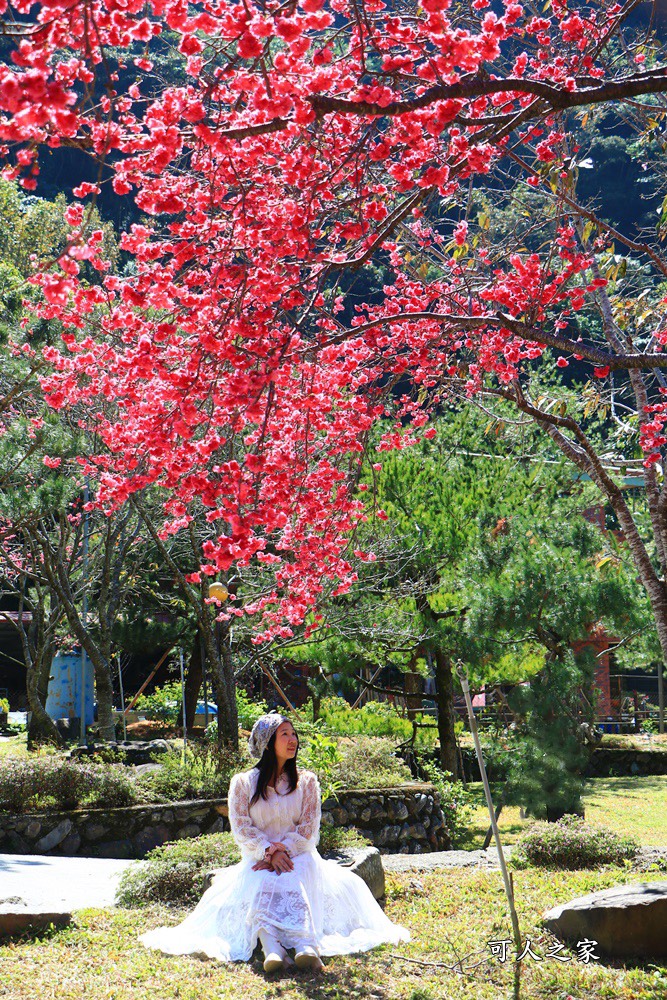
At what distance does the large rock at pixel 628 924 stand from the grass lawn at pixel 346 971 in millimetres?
115

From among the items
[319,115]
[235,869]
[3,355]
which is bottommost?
[235,869]

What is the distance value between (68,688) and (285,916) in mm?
14848

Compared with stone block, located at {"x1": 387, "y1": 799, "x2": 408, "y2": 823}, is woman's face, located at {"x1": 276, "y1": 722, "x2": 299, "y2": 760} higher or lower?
higher

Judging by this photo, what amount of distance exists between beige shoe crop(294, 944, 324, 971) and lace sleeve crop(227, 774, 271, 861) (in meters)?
0.63

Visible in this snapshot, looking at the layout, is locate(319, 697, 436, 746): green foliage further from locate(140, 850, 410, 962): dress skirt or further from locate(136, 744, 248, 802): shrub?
locate(140, 850, 410, 962): dress skirt

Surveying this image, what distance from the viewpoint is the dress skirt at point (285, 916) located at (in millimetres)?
4906

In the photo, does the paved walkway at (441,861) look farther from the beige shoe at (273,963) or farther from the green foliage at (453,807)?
the green foliage at (453,807)

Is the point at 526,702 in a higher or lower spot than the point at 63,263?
lower

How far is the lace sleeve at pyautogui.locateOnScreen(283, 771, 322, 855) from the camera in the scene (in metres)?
5.33

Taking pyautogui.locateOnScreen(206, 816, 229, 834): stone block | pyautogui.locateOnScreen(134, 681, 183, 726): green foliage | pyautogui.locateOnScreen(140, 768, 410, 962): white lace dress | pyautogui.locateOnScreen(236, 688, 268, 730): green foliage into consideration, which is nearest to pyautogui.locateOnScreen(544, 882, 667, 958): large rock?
pyautogui.locateOnScreen(140, 768, 410, 962): white lace dress

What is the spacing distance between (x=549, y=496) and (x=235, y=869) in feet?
40.6

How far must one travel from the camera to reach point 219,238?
4746mm

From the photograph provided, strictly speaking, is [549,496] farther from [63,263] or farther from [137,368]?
[63,263]

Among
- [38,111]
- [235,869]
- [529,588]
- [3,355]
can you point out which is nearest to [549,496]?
[529,588]
